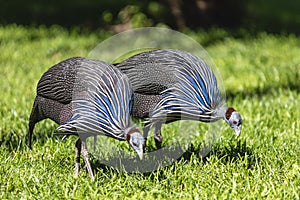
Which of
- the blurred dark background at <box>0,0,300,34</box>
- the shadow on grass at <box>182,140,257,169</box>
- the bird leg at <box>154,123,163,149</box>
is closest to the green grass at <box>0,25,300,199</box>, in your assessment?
the shadow on grass at <box>182,140,257,169</box>

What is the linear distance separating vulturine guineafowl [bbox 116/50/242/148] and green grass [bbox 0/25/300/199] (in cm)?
36

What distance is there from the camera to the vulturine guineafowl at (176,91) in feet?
12.9

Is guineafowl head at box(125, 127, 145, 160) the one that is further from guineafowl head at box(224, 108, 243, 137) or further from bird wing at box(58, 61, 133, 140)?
guineafowl head at box(224, 108, 243, 137)

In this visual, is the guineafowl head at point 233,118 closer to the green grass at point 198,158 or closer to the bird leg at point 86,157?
the green grass at point 198,158

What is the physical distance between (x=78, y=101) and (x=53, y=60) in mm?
4285

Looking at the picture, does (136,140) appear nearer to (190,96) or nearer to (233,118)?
(190,96)

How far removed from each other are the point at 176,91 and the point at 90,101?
56 centimetres

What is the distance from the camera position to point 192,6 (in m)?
9.80

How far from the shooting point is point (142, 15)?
985cm

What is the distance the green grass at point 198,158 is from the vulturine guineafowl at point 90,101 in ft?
0.82

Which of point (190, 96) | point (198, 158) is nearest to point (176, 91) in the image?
point (190, 96)

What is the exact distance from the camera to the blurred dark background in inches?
389

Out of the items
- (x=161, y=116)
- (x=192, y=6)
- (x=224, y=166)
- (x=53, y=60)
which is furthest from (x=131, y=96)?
(x=192, y=6)

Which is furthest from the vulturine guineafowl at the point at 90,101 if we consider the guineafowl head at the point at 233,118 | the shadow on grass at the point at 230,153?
the shadow on grass at the point at 230,153
